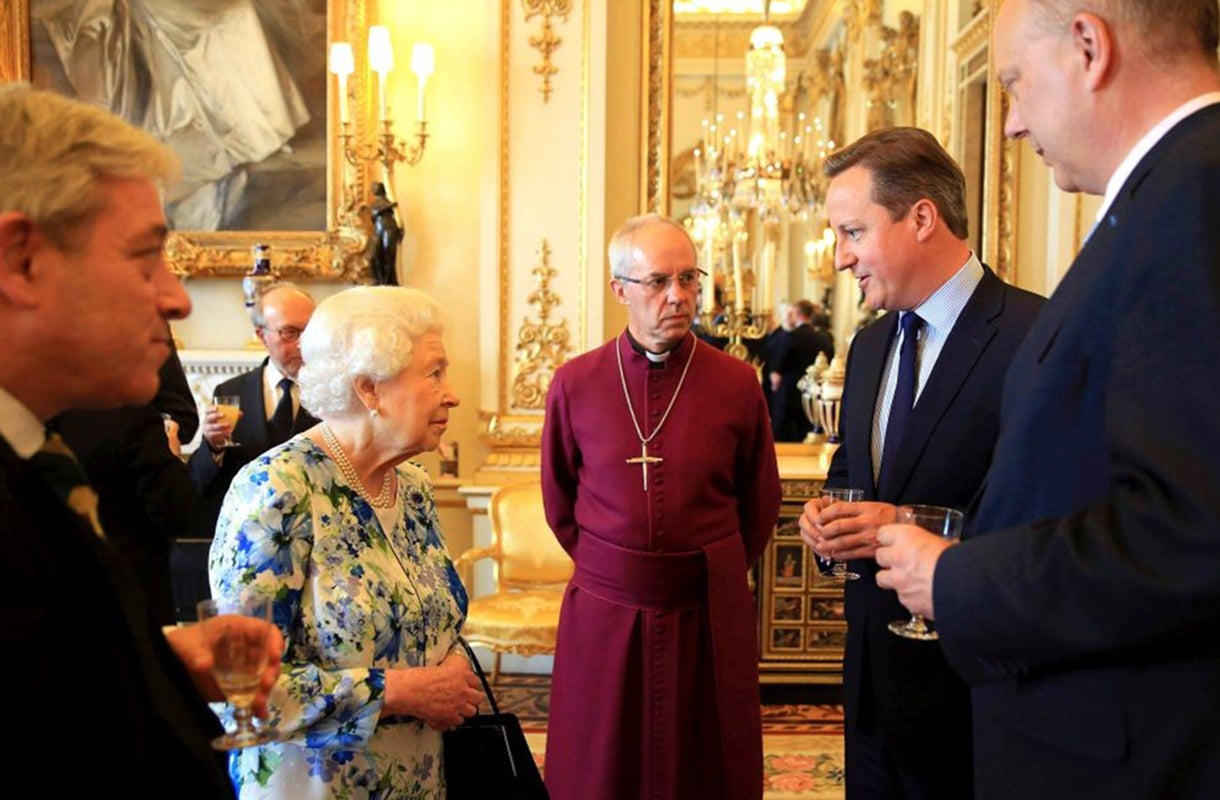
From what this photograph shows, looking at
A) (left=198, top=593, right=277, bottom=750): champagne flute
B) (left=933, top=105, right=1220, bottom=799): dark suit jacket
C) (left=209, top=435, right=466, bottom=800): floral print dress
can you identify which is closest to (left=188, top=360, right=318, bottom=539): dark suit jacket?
(left=209, top=435, right=466, bottom=800): floral print dress

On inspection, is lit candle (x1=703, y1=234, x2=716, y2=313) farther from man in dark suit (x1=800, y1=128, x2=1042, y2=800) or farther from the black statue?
man in dark suit (x1=800, y1=128, x2=1042, y2=800)

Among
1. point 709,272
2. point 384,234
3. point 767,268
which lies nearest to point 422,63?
point 384,234

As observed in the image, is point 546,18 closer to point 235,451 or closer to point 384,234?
point 384,234

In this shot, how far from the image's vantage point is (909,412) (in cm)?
240

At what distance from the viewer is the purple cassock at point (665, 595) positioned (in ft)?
9.88

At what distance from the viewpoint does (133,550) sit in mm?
3123

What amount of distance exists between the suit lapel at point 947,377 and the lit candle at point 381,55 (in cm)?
385

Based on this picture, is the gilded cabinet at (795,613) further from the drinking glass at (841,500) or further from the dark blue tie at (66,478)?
the dark blue tie at (66,478)

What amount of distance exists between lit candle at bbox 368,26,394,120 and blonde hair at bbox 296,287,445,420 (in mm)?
3508

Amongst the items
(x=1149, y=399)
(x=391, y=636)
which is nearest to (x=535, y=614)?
(x=391, y=636)

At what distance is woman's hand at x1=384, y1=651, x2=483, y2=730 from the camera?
6.42 feet

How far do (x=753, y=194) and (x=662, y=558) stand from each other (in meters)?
2.99

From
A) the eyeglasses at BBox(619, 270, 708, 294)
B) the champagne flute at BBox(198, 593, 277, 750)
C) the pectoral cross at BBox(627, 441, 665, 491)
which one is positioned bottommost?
the champagne flute at BBox(198, 593, 277, 750)

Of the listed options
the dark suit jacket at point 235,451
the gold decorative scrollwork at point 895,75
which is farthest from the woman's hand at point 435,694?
the gold decorative scrollwork at point 895,75
